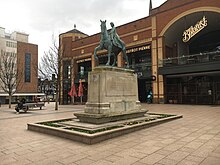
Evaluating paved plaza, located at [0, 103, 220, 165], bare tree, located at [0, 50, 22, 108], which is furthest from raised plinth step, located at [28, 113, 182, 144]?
bare tree, located at [0, 50, 22, 108]

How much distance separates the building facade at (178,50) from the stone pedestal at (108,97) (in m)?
12.2

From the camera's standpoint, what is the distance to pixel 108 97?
9.35 m

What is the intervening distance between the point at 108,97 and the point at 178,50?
2340 cm

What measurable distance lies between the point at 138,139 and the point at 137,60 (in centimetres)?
2789

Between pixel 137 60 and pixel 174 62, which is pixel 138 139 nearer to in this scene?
pixel 174 62

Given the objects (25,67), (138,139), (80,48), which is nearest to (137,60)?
(80,48)

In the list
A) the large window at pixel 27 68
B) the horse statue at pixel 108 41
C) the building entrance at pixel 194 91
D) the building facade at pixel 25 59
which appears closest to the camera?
the horse statue at pixel 108 41

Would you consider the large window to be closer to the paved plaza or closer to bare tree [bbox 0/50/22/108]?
bare tree [bbox 0/50/22/108]

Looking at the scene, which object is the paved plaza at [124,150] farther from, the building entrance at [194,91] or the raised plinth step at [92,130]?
the building entrance at [194,91]

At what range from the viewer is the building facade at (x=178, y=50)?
23.2 meters

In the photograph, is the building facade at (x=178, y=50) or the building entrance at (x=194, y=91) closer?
the building facade at (x=178, y=50)

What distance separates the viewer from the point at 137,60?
33938mm

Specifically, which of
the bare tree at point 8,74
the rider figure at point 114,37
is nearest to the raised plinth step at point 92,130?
the rider figure at point 114,37

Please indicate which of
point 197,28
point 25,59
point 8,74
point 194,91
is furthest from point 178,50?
point 25,59
